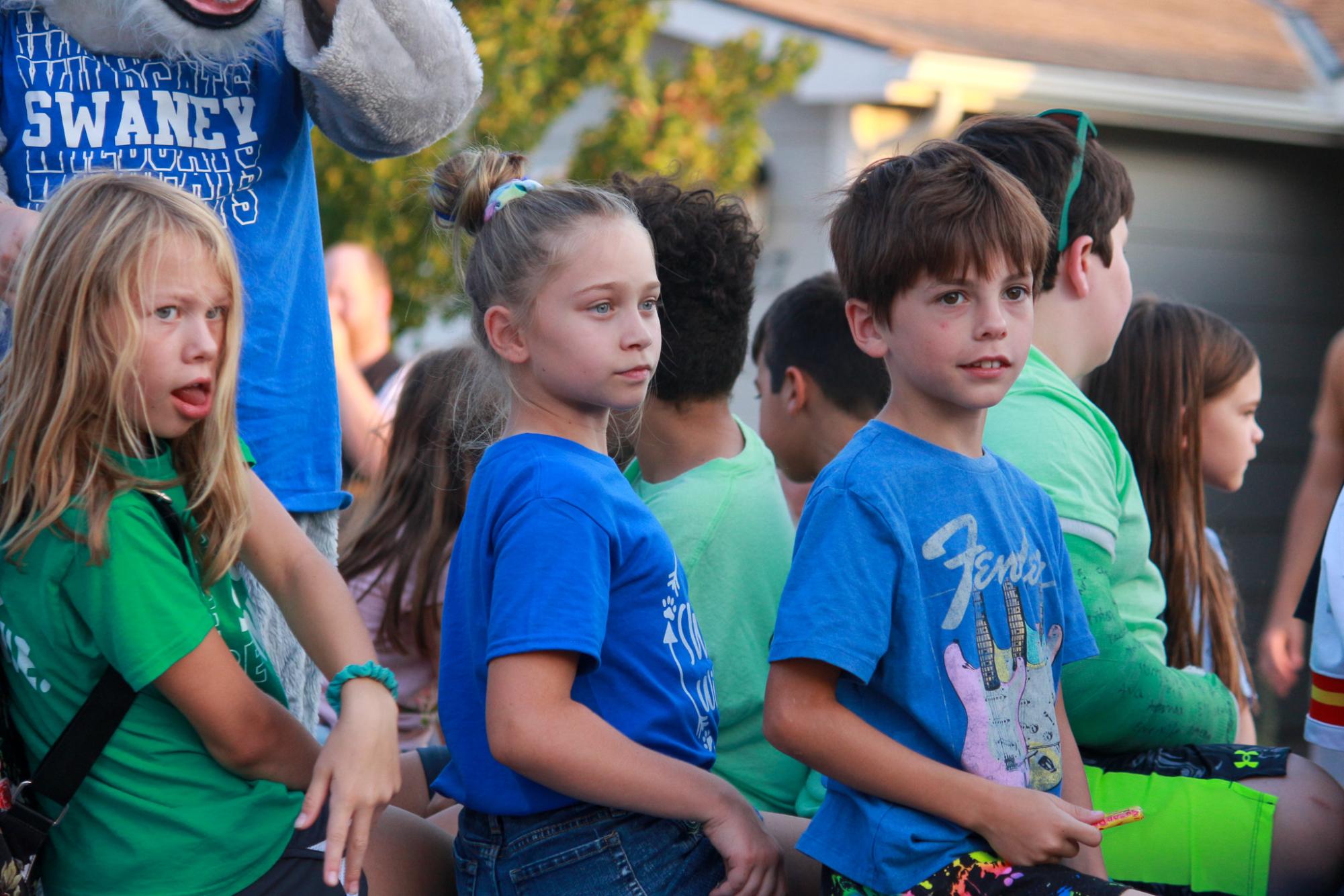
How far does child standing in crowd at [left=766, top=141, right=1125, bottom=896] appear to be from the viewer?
1.85m

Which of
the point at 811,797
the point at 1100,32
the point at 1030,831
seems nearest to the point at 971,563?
the point at 1030,831

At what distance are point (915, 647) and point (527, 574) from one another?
56 cm

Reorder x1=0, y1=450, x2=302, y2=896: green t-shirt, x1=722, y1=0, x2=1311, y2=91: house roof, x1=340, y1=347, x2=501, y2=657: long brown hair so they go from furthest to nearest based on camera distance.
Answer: x1=722, y1=0, x2=1311, y2=91: house roof, x1=340, y1=347, x2=501, y2=657: long brown hair, x1=0, y1=450, x2=302, y2=896: green t-shirt

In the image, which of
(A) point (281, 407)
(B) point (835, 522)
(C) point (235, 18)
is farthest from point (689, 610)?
(C) point (235, 18)

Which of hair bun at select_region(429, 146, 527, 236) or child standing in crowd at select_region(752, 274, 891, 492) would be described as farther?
child standing in crowd at select_region(752, 274, 891, 492)

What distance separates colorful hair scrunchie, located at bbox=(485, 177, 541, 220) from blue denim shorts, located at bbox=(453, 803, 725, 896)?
939mm

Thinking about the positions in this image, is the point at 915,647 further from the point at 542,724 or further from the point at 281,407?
the point at 281,407

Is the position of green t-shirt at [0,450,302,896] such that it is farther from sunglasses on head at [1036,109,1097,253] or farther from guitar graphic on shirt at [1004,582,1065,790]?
sunglasses on head at [1036,109,1097,253]

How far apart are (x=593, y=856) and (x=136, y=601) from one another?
73 centimetres

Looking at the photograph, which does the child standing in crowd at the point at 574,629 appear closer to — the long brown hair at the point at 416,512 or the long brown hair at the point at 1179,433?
the long brown hair at the point at 416,512

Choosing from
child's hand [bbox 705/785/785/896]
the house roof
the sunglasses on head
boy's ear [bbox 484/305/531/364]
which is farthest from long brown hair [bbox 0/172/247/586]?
the house roof

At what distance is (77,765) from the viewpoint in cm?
185

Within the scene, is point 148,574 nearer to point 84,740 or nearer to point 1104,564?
point 84,740

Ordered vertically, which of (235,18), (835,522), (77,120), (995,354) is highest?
(235,18)
